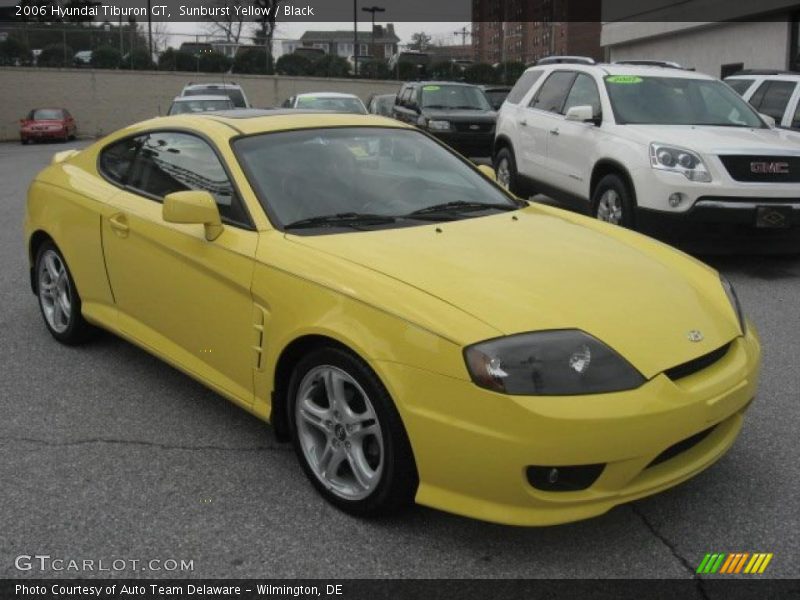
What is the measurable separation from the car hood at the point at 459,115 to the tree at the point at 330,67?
26702 millimetres

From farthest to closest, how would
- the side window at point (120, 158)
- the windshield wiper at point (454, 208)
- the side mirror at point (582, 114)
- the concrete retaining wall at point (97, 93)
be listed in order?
the concrete retaining wall at point (97, 93) → the side mirror at point (582, 114) → the side window at point (120, 158) → the windshield wiper at point (454, 208)

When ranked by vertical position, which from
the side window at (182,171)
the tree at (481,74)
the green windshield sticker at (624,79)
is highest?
the tree at (481,74)

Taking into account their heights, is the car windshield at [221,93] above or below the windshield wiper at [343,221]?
above

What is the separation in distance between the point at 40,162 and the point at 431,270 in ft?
72.5

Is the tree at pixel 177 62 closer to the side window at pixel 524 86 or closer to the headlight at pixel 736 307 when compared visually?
the side window at pixel 524 86

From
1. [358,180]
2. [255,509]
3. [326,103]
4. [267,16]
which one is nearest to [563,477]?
[255,509]

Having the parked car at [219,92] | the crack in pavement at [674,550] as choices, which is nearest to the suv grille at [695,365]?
the crack in pavement at [674,550]

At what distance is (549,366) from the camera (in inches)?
105

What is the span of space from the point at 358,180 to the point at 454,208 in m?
0.48

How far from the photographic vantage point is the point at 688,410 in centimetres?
276

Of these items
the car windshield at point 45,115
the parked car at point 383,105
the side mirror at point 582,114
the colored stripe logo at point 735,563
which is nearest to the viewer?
the colored stripe logo at point 735,563

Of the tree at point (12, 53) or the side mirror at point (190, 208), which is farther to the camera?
the tree at point (12, 53)

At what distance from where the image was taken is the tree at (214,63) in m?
39.5

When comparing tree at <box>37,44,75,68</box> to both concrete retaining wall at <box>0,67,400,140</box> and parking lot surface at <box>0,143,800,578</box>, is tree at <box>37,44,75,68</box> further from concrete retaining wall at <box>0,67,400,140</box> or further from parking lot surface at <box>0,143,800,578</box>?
parking lot surface at <box>0,143,800,578</box>
